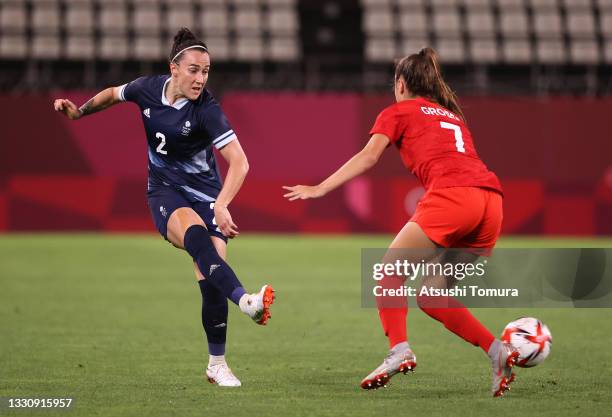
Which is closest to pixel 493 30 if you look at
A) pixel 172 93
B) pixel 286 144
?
pixel 286 144

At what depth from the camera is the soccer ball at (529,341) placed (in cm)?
607

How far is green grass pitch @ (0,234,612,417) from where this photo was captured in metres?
5.75

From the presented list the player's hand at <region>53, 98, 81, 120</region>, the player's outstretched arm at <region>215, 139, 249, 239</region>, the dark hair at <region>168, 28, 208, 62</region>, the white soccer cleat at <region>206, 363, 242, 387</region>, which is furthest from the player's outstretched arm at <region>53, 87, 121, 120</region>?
the white soccer cleat at <region>206, 363, 242, 387</region>

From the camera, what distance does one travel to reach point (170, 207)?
21.7 ft

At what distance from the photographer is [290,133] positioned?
2022 cm

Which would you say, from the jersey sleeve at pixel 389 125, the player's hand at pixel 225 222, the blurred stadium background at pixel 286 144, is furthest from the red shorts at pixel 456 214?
the blurred stadium background at pixel 286 144

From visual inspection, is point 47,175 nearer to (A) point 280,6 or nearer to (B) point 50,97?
(B) point 50,97

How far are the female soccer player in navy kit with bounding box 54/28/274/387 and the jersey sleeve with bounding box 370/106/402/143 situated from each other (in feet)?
2.92

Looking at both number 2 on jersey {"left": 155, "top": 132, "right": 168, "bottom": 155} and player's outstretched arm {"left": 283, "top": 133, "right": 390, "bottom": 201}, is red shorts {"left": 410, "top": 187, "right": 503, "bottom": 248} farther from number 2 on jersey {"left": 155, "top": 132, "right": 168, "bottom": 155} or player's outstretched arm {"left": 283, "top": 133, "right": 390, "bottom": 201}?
number 2 on jersey {"left": 155, "top": 132, "right": 168, "bottom": 155}

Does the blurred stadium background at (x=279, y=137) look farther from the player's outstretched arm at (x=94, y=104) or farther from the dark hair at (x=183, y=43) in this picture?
the dark hair at (x=183, y=43)

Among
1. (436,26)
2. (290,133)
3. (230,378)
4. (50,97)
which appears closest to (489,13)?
(436,26)

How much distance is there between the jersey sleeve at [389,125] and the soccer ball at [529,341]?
1298 millimetres

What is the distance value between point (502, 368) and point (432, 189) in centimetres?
104

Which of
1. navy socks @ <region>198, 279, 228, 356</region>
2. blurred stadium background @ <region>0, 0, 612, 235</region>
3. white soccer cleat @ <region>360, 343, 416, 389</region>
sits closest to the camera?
white soccer cleat @ <region>360, 343, 416, 389</region>
